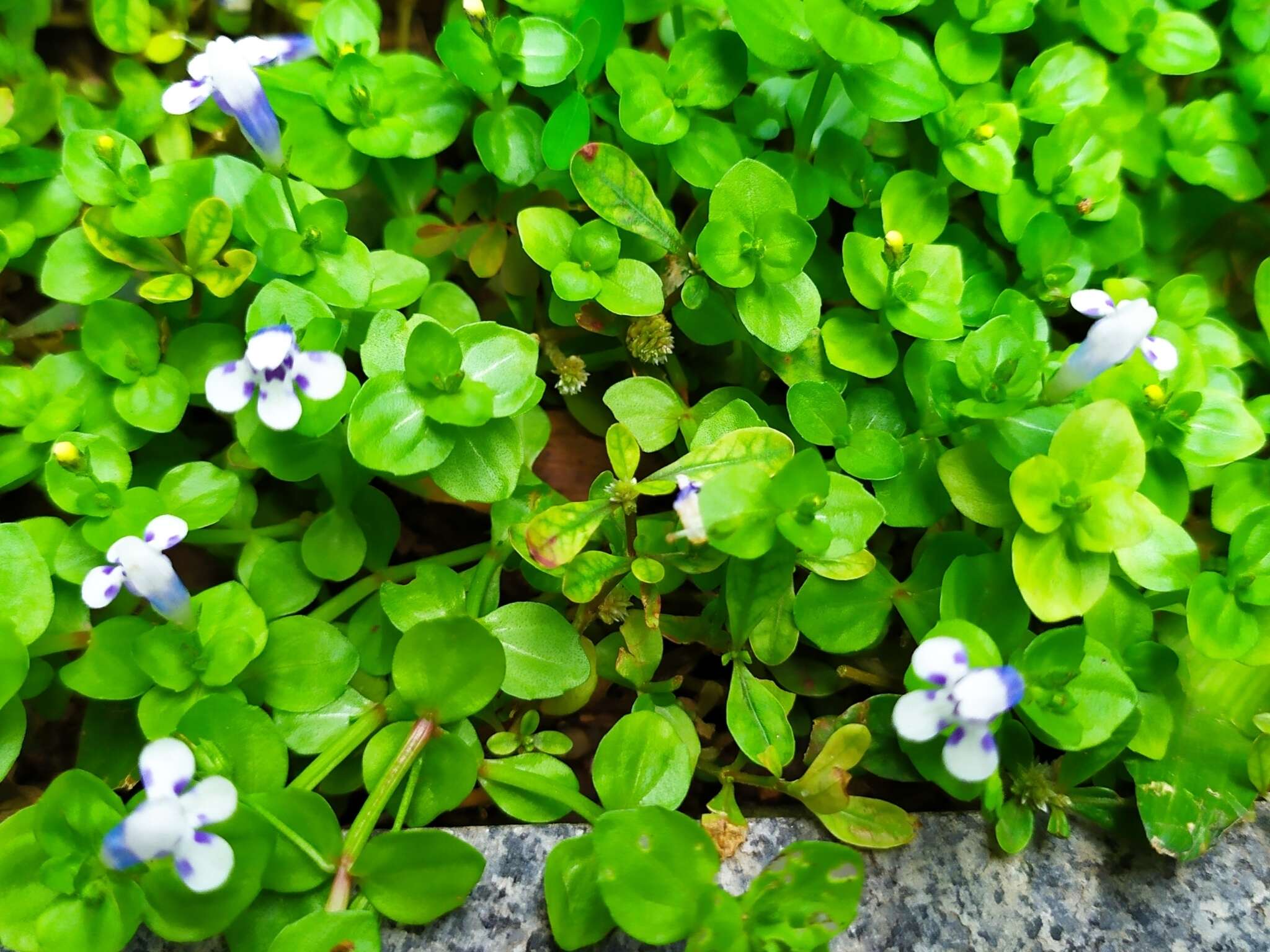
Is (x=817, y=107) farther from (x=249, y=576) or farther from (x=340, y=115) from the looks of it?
(x=249, y=576)

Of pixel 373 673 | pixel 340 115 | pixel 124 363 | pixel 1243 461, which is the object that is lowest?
pixel 373 673

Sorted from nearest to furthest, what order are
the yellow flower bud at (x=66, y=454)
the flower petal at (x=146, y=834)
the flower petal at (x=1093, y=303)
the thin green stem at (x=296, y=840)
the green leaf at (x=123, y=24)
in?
the flower petal at (x=146, y=834), the thin green stem at (x=296, y=840), the yellow flower bud at (x=66, y=454), the flower petal at (x=1093, y=303), the green leaf at (x=123, y=24)

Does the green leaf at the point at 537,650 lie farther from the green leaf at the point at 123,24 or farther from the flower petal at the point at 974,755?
the green leaf at the point at 123,24

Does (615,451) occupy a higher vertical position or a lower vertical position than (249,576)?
higher

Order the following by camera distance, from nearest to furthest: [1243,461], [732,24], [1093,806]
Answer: [1093,806]
[1243,461]
[732,24]

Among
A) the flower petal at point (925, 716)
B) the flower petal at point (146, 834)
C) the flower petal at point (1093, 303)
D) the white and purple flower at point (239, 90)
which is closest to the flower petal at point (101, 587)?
the flower petal at point (146, 834)

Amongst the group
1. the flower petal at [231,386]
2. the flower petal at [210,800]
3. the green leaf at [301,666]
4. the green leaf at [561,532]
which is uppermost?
the flower petal at [231,386]

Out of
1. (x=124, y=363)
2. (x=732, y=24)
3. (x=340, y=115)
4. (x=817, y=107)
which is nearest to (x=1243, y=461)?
(x=817, y=107)
